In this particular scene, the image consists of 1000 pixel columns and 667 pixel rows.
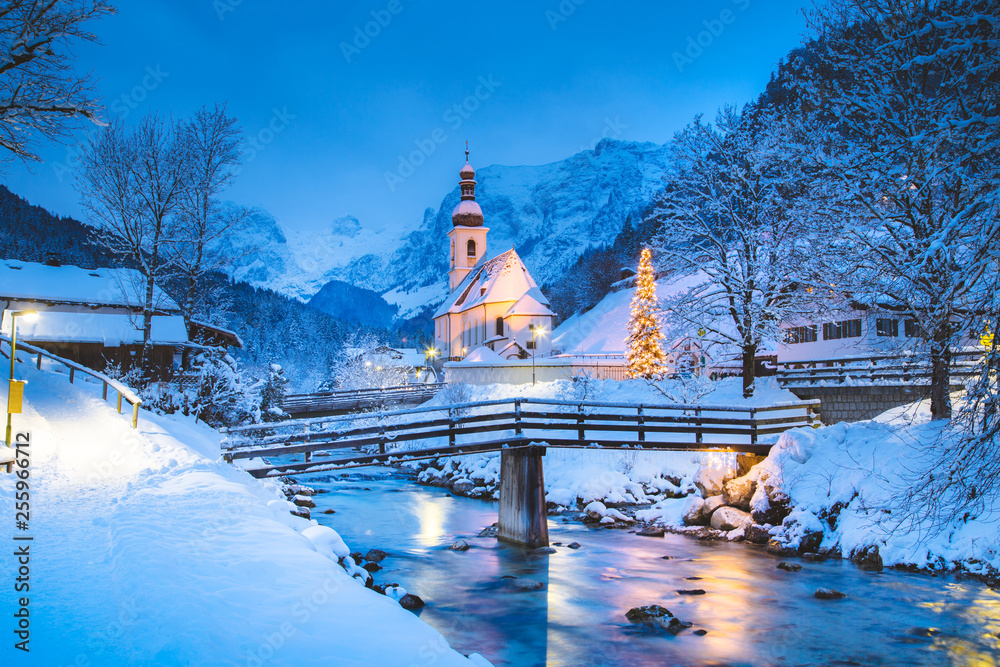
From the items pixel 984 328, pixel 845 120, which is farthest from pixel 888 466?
pixel 984 328

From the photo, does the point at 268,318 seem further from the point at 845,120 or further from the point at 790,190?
the point at 845,120

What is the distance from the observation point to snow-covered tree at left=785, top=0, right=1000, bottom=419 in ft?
21.7

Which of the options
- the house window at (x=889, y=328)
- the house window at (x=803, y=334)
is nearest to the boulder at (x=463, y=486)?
the house window at (x=803, y=334)

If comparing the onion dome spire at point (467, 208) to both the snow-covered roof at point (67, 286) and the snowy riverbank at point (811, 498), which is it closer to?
the snow-covered roof at point (67, 286)

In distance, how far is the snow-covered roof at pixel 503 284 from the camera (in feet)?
204

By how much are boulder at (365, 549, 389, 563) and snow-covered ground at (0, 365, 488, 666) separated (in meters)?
4.92

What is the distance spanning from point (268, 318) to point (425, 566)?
97724mm

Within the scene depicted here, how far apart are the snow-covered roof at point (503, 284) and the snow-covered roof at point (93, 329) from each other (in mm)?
37177

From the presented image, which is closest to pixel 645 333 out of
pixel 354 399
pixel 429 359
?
pixel 354 399

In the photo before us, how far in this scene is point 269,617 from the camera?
20.7 ft

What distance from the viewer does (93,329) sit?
26656 mm

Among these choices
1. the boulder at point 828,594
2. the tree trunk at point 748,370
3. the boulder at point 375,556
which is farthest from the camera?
the tree trunk at point 748,370

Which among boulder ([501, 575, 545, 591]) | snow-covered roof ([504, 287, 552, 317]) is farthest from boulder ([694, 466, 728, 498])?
snow-covered roof ([504, 287, 552, 317])

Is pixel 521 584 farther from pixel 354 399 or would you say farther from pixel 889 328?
pixel 354 399
